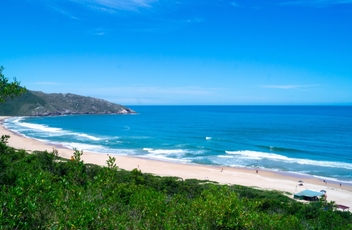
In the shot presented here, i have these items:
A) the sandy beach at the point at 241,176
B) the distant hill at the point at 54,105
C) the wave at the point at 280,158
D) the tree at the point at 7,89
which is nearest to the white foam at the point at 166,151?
the sandy beach at the point at 241,176

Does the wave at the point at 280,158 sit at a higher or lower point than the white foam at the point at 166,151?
higher

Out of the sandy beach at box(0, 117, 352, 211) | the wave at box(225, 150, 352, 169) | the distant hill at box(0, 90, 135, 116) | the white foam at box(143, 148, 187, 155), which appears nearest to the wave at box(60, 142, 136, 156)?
the white foam at box(143, 148, 187, 155)

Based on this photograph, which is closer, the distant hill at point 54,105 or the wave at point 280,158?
the wave at point 280,158

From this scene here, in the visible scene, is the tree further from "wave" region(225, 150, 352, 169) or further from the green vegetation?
"wave" region(225, 150, 352, 169)

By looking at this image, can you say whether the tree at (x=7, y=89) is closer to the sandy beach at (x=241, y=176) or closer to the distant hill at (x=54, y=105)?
the sandy beach at (x=241, y=176)

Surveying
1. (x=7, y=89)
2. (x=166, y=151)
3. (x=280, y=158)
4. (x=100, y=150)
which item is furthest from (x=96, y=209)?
(x=100, y=150)

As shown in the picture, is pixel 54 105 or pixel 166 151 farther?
pixel 54 105

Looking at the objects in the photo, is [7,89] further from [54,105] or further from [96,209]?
[54,105]

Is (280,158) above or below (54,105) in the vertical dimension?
below

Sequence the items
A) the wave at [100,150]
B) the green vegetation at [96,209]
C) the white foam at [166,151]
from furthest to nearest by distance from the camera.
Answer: the white foam at [166,151] → the wave at [100,150] → the green vegetation at [96,209]
